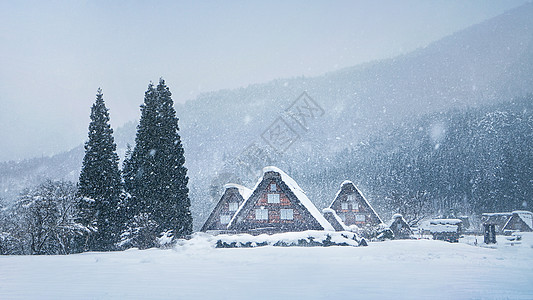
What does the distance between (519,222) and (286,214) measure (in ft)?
220

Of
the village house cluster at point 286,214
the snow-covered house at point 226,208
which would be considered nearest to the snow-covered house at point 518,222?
the village house cluster at point 286,214

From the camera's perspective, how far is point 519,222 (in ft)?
257

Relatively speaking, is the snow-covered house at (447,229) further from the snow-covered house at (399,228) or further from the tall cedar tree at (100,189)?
the tall cedar tree at (100,189)

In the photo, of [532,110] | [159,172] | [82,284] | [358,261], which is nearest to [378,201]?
[159,172]

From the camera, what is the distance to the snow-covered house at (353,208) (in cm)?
5344

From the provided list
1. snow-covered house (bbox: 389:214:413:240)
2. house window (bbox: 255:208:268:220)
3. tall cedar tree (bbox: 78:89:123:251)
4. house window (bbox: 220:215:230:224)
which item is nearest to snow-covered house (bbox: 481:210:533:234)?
snow-covered house (bbox: 389:214:413:240)

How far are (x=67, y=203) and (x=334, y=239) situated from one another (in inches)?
866

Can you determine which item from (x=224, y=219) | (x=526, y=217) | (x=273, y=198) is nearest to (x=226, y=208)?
(x=224, y=219)

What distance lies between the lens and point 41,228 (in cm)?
2833

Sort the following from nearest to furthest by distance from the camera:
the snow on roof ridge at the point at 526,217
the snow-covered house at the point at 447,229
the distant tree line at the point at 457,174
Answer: the snow-covered house at the point at 447,229 → the snow on roof ridge at the point at 526,217 → the distant tree line at the point at 457,174

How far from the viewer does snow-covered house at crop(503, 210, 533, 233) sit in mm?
77562

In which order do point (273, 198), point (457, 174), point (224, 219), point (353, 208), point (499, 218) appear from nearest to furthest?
point (273, 198), point (224, 219), point (353, 208), point (499, 218), point (457, 174)

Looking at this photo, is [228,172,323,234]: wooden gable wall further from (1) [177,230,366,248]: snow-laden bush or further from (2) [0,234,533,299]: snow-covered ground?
(2) [0,234,533,299]: snow-covered ground

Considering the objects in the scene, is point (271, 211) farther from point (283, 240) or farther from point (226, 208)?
point (226, 208)
